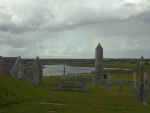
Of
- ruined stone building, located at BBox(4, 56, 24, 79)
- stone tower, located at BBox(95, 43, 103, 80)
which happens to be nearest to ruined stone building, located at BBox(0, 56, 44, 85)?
ruined stone building, located at BBox(4, 56, 24, 79)

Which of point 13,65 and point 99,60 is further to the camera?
point 99,60

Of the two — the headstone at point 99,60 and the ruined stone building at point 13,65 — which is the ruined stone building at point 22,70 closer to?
the ruined stone building at point 13,65

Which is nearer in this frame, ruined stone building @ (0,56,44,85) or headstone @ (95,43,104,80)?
ruined stone building @ (0,56,44,85)

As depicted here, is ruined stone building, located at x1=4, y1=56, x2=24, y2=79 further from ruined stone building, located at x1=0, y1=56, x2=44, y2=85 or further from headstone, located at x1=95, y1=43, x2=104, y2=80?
headstone, located at x1=95, y1=43, x2=104, y2=80

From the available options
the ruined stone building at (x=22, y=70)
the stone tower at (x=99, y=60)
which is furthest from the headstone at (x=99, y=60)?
the ruined stone building at (x=22, y=70)

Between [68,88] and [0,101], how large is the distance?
20809mm


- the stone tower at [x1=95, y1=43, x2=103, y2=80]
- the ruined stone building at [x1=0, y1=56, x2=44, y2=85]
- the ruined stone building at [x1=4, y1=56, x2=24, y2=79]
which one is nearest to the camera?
the ruined stone building at [x1=0, y1=56, x2=44, y2=85]

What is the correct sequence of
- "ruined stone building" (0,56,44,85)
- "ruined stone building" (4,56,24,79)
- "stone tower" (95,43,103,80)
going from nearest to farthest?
"ruined stone building" (0,56,44,85), "ruined stone building" (4,56,24,79), "stone tower" (95,43,103,80)

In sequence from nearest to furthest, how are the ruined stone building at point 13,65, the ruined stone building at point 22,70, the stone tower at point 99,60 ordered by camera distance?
the ruined stone building at point 22,70, the ruined stone building at point 13,65, the stone tower at point 99,60

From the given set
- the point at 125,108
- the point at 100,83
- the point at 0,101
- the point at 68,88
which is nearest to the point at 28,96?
the point at 0,101

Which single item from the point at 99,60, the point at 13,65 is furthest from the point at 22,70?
the point at 99,60

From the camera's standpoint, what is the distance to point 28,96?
3581 centimetres

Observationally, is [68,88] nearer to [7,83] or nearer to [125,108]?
[7,83]

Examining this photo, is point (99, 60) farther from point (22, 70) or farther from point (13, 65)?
point (13, 65)
